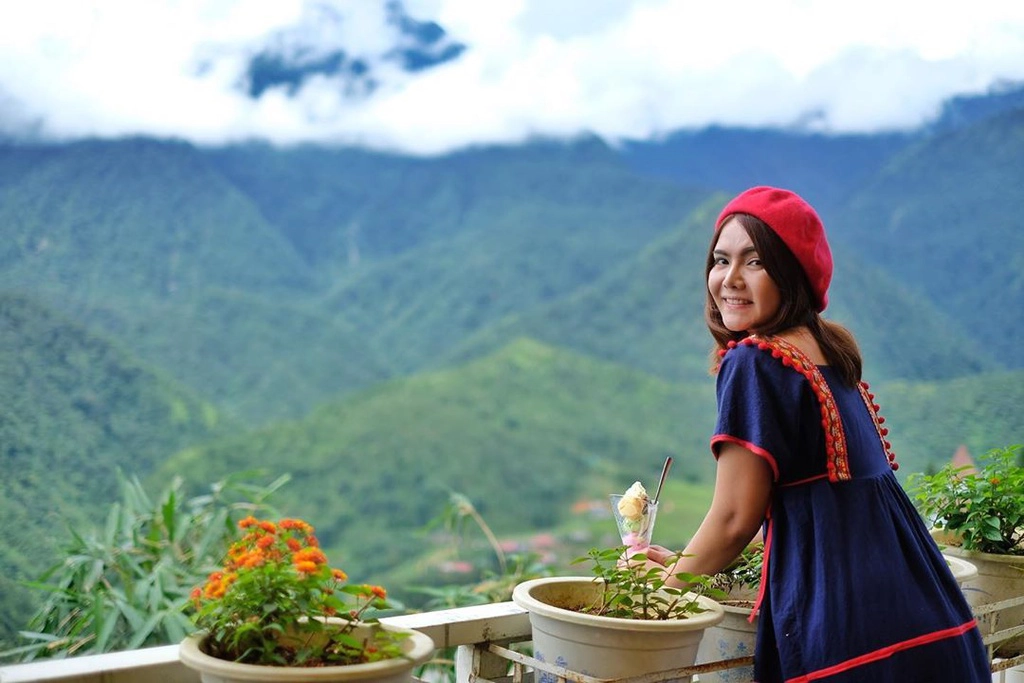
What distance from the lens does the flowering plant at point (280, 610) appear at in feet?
3.40

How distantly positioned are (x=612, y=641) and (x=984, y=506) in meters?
1.07

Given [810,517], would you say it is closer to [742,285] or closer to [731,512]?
[731,512]

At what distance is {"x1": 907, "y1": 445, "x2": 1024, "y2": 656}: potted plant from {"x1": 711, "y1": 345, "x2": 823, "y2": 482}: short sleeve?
78cm

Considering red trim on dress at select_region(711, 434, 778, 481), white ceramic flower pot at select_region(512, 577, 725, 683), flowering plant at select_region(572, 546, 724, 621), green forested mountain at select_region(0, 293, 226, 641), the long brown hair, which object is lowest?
white ceramic flower pot at select_region(512, 577, 725, 683)

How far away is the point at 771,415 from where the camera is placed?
1.33 m

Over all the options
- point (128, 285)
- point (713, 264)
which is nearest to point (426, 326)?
point (128, 285)

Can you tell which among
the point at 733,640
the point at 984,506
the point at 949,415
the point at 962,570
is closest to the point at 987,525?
the point at 984,506

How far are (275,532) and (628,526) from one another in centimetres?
55

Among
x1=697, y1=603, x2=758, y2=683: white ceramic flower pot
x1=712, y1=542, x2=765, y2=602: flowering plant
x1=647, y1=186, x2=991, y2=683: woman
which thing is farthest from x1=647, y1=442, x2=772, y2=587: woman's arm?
x1=712, y1=542, x2=765, y2=602: flowering plant

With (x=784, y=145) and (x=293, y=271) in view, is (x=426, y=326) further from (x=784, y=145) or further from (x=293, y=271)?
(x=784, y=145)

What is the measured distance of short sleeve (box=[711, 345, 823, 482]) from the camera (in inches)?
52.1

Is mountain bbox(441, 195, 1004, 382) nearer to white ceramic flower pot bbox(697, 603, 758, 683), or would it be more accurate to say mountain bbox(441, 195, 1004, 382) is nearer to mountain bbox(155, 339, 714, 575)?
mountain bbox(155, 339, 714, 575)

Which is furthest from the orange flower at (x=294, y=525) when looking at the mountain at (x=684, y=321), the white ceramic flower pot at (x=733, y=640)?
the mountain at (x=684, y=321)

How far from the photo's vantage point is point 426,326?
17328 millimetres
